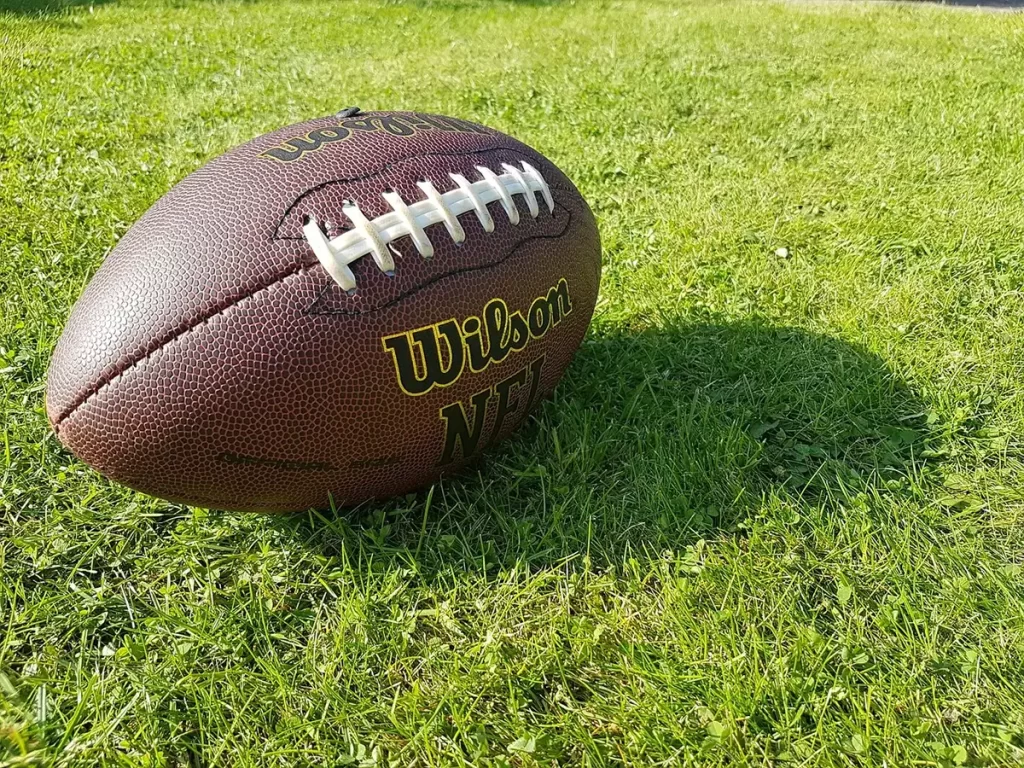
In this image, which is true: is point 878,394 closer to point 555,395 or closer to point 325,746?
point 555,395

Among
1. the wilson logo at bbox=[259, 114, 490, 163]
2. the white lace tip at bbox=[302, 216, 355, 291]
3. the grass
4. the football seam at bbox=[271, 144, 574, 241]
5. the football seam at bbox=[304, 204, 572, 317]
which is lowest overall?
the grass

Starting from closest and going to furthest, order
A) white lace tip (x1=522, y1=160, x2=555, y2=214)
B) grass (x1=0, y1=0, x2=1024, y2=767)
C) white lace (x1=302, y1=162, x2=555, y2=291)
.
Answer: grass (x1=0, y1=0, x2=1024, y2=767), white lace (x1=302, y1=162, x2=555, y2=291), white lace tip (x1=522, y1=160, x2=555, y2=214)

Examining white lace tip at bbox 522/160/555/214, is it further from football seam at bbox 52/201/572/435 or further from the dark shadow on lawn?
the dark shadow on lawn

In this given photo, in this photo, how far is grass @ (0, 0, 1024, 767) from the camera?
1670 mm

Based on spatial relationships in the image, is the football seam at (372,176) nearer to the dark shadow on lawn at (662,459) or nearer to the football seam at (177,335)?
the football seam at (177,335)

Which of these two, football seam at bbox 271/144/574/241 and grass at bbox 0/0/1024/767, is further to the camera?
football seam at bbox 271/144/574/241

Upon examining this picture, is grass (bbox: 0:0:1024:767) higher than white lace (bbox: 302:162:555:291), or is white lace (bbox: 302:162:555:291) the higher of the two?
white lace (bbox: 302:162:555:291)

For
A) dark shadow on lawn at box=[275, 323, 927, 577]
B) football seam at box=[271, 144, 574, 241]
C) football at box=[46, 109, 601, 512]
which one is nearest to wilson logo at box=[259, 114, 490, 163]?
football at box=[46, 109, 601, 512]

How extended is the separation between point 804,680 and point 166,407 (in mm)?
1548

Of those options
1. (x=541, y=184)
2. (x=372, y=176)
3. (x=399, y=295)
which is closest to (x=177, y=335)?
(x=399, y=295)

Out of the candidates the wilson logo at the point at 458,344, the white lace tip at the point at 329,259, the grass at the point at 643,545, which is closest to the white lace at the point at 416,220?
the white lace tip at the point at 329,259

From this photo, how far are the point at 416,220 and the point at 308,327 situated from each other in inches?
14.8

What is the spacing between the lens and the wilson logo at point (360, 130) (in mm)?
2008

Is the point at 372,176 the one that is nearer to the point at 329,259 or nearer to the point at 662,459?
the point at 329,259
